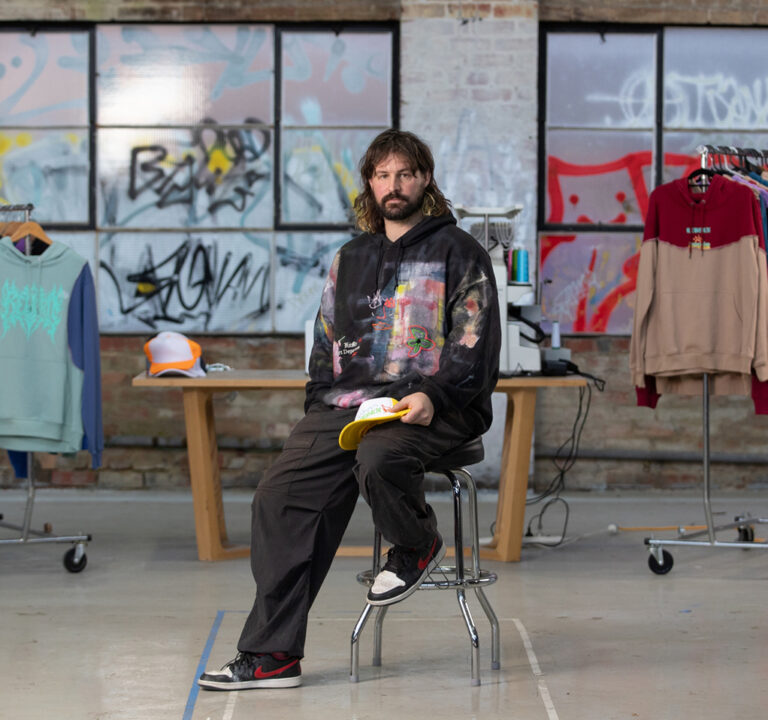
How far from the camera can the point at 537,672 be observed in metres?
3.03

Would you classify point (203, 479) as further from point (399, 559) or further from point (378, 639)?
point (399, 559)

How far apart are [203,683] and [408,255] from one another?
4.05 feet

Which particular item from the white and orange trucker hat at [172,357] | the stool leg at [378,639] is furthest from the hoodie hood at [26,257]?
the stool leg at [378,639]

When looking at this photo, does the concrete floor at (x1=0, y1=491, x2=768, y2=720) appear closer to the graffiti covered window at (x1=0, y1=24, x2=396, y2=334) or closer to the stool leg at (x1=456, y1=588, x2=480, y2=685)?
the stool leg at (x1=456, y1=588, x2=480, y2=685)

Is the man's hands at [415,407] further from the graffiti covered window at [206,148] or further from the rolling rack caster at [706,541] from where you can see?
the graffiti covered window at [206,148]

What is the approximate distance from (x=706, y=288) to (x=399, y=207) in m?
1.86

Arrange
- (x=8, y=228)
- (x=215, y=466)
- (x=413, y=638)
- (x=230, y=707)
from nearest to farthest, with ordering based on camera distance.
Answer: (x=230, y=707) < (x=413, y=638) < (x=8, y=228) < (x=215, y=466)

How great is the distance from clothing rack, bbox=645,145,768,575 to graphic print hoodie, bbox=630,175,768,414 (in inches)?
5.3

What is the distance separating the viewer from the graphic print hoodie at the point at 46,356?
14.0 ft

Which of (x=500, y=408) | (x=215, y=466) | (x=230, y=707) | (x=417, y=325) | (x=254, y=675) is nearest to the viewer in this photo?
(x=230, y=707)

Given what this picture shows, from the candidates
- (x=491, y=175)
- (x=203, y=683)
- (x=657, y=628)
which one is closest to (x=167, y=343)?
(x=203, y=683)

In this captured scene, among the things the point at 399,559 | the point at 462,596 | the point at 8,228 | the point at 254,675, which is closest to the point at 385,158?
the point at 399,559

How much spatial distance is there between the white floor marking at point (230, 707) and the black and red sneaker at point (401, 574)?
41cm

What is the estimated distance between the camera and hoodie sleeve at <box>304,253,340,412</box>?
123 inches
